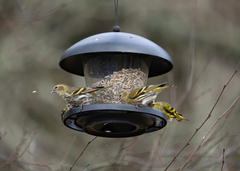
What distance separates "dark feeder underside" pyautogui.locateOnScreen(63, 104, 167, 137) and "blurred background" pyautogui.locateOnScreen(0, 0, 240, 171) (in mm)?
4092

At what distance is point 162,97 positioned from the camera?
10.7m

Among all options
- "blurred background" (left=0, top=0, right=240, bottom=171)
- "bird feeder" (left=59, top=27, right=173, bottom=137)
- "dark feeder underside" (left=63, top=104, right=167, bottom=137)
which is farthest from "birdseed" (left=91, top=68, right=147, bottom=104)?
"blurred background" (left=0, top=0, right=240, bottom=171)

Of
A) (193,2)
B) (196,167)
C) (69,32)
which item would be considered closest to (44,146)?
(69,32)

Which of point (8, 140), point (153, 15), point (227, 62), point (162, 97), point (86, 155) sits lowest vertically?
point (86, 155)

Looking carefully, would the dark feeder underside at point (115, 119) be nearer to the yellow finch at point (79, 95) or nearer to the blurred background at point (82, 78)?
the yellow finch at point (79, 95)

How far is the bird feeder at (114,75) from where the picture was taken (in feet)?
16.7

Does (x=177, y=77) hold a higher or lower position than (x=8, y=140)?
higher

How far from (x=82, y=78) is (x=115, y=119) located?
5.10m

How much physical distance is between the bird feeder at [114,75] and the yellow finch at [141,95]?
0.55 feet

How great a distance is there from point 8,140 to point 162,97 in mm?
3941

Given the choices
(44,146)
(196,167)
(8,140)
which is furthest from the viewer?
(44,146)

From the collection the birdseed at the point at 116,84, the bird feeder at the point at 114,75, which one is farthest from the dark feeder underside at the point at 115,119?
the birdseed at the point at 116,84

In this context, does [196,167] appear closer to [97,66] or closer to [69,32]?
[97,66]

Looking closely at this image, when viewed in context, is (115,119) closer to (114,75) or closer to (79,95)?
(79,95)
